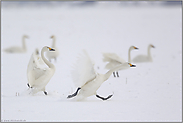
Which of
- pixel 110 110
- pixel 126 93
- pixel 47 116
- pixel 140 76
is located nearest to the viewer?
pixel 47 116

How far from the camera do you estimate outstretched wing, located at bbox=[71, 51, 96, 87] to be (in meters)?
4.54

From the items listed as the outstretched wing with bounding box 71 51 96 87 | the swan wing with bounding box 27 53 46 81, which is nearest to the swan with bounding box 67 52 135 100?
the outstretched wing with bounding box 71 51 96 87

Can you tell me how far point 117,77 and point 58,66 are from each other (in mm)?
2779

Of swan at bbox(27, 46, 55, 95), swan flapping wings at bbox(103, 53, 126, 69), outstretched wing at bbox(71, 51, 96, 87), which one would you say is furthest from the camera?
swan flapping wings at bbox(103, 53, 126, 69)

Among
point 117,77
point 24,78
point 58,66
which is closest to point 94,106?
point 117,77

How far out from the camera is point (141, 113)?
4316 millimetres

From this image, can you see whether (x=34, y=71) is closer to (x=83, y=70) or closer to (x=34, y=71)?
(x=34, y=71)

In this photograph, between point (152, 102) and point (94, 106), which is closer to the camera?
point (94, 106)

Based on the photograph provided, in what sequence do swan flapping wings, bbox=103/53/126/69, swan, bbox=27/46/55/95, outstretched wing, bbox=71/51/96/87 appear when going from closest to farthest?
outstretched wing, bbox=71/51/96/87
swan, bbox=27/46/55/95
swan flapping wings, bbox=103/53/126/69

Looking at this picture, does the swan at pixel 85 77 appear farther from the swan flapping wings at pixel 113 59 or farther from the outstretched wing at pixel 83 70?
the swan flapping wings at pixel 113 59

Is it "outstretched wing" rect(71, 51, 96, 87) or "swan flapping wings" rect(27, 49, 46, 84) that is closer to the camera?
"outstretched wing" rect(71, 51, 96, 87)

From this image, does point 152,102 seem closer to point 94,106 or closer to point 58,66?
point 94,106

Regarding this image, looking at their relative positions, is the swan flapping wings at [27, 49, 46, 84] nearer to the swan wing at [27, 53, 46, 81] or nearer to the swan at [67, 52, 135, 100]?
the swan wing at [27, 53, 46, 81]

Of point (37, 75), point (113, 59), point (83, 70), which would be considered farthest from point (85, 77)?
point (113, 59)
